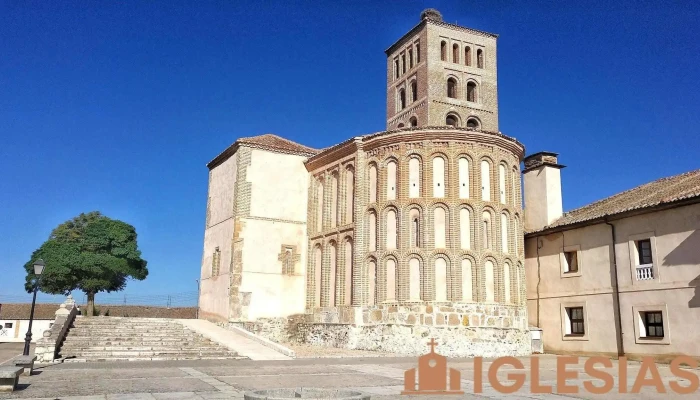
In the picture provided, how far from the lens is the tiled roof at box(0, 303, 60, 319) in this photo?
4984 cm

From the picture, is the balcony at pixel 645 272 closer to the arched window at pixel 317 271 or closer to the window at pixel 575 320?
the window at pixel 575 320

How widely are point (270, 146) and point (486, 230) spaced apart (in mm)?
11120

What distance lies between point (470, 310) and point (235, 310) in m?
10.4

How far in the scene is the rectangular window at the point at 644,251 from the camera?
832 inches

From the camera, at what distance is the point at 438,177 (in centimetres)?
2364

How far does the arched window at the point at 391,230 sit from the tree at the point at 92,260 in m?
27.5

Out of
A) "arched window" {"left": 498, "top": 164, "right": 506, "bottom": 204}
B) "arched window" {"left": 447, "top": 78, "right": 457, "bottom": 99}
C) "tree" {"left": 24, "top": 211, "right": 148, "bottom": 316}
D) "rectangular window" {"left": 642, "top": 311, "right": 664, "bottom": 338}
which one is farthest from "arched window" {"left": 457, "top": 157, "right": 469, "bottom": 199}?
"tree" {"left": 24, "top": 211, "right": 148, "bottom": 316}

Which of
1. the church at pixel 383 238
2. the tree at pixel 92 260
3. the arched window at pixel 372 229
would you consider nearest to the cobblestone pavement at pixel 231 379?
the church at pixel 383 238

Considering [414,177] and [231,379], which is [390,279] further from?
[231,379]

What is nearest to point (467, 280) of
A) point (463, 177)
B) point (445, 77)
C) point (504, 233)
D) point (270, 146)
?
point (504, 233)

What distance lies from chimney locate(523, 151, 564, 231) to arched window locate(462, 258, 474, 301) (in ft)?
19.3

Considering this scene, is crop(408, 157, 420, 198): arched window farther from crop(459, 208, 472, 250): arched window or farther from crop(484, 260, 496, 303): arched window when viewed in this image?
crop(484, 260, 496, 303): arched window

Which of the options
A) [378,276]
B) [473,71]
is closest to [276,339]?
[378,276]

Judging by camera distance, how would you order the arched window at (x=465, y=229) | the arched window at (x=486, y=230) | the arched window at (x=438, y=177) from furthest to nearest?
the arched window at (x=438, y=177) < the arched window at (x=486, y=230) < the arched window at (x=465, y=229)
